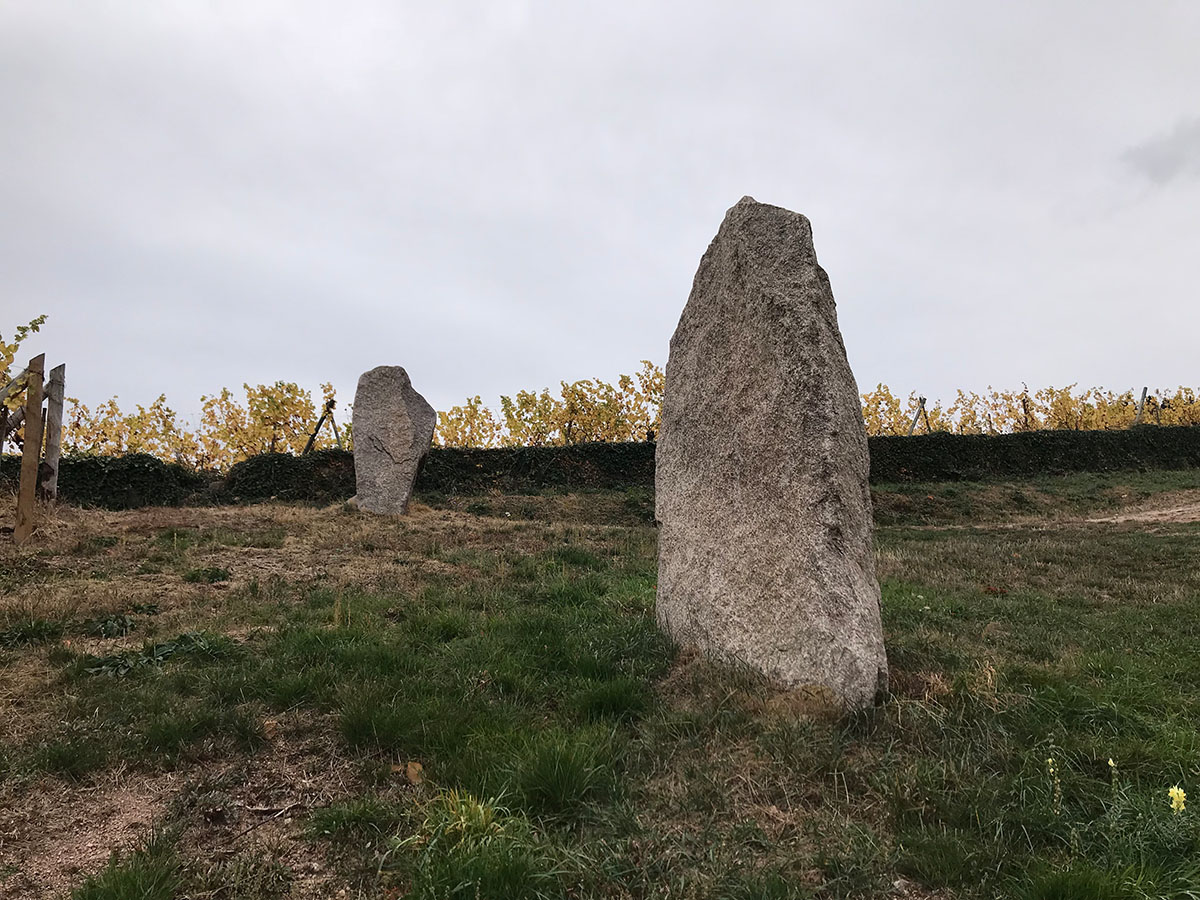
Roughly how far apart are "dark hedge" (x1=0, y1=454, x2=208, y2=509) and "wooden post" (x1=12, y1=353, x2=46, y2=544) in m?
6.52

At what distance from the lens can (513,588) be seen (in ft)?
26.3

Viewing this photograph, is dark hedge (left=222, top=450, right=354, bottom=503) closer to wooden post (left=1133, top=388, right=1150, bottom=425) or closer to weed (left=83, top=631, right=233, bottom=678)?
weed (left=83, top=631, right=233, bottom=678)

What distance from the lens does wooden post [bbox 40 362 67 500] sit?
10672 millimetres

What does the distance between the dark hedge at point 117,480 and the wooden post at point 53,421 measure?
15.8ft

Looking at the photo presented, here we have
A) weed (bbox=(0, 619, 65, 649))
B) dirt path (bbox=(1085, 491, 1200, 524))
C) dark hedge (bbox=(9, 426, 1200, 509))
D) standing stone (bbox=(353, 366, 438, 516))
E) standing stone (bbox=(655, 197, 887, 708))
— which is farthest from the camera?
dirt path (bbox=(1085, 491, 1200, 524))

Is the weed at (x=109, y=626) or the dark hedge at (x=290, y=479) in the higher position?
the dark hedge at (x=290, y=479)

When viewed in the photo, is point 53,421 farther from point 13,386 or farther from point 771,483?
point 771,483

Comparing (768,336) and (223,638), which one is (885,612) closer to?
(768,336)

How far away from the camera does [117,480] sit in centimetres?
1612

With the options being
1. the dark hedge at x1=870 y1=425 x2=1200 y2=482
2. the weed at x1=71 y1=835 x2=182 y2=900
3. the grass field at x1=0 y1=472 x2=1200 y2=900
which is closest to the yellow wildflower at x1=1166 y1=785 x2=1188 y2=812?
the grass field at x1=0 y1=472 x2=1200 y2=900

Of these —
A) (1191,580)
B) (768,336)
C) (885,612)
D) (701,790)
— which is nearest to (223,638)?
(701,790)

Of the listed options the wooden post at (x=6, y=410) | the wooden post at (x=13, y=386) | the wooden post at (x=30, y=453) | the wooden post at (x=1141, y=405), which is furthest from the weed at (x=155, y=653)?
the wooden post at (x=1141, y=405)

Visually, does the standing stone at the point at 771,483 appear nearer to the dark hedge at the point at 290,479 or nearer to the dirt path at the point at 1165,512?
the dark hedge at the point at 290,479

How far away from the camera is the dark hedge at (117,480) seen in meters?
15.4
